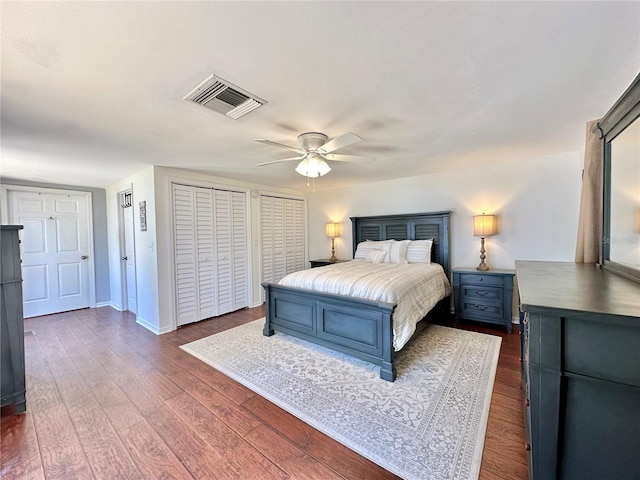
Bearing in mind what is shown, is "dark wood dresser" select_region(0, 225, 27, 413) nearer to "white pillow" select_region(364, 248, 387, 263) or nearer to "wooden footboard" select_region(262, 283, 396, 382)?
"wooden footboard" select_region(262, 283, 396, 382)

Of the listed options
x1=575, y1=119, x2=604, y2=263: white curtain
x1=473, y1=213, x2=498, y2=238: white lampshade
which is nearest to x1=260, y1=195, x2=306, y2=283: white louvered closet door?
x1=473, y1=213, x2=498, y2=238: white lampshade

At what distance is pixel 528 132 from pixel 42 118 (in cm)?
426

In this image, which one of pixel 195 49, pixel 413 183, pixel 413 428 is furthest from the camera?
pixel 413 183

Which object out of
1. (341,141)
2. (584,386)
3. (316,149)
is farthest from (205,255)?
(584,386)

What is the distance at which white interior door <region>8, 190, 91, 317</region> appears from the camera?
4.32 meters

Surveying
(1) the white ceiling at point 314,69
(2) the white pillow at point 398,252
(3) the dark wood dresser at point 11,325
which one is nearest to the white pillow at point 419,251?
(2) the white pillow at point 398,252

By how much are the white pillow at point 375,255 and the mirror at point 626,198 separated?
2672 mm

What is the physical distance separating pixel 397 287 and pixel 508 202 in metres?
2.39

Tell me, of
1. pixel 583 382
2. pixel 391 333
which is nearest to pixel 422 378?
pixel 391 333

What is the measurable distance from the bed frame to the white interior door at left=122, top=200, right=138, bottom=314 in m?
2.45

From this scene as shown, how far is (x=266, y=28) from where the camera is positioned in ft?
4.04

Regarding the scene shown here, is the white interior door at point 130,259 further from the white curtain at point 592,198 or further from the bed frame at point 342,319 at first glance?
the white curtain at point 592,198

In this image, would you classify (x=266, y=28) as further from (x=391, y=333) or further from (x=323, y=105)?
(x=391, y=333)

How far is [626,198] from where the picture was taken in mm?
1605
